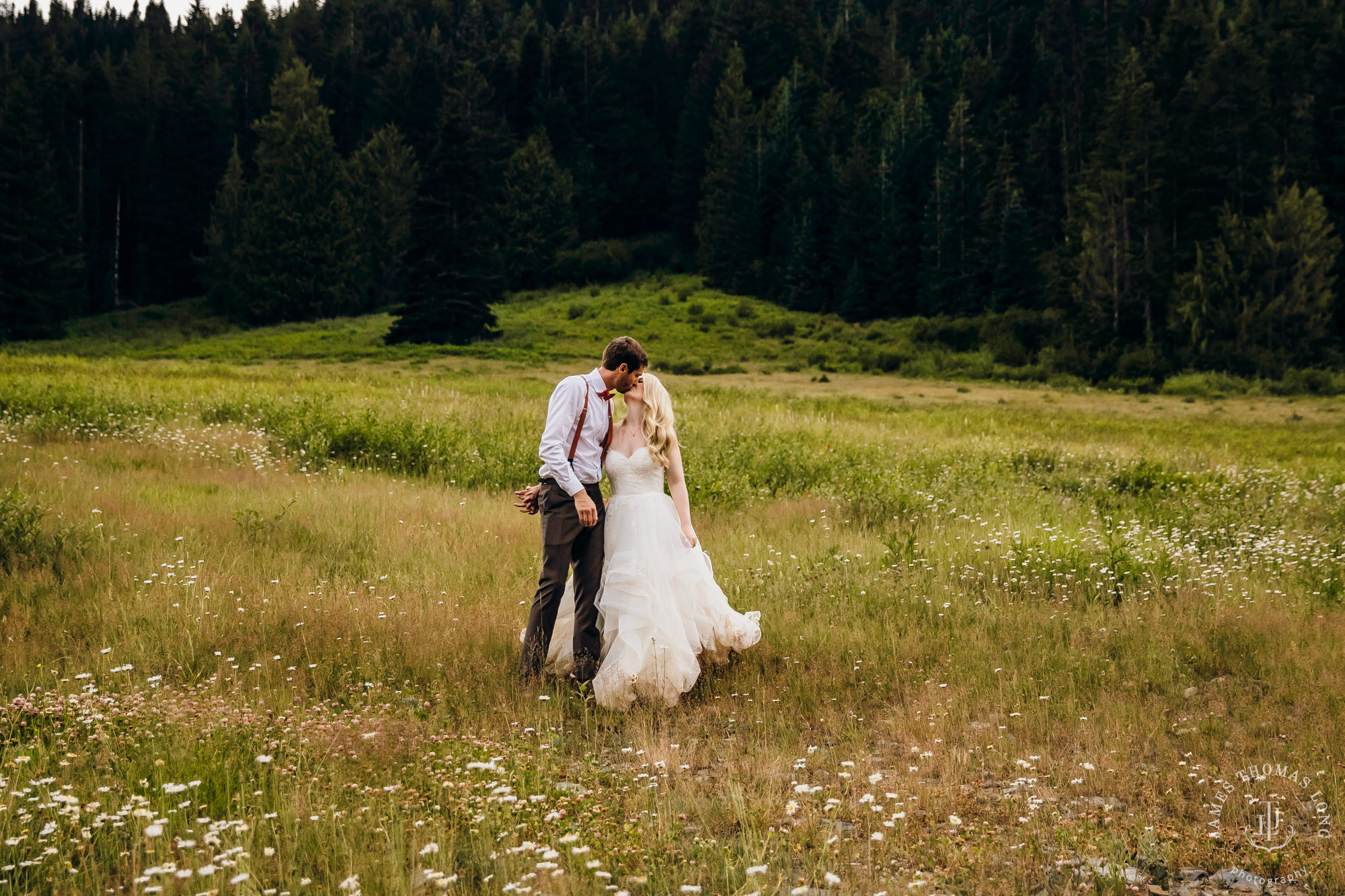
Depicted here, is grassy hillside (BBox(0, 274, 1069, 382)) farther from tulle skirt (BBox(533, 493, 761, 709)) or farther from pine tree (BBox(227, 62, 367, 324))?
tulle skirt (BBox(533, 493, 761, 709))

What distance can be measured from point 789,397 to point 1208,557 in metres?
20.5

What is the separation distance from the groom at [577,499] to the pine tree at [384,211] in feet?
222

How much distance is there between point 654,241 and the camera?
8669 cm

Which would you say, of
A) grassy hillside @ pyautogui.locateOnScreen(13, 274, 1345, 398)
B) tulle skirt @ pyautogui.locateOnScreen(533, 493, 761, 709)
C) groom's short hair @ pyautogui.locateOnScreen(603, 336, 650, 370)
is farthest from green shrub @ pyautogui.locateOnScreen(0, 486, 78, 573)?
grassy hillside @ pyautogui.locateOnScreen(13, 274, 1345, 398)

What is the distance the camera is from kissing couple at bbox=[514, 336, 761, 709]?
632 cm

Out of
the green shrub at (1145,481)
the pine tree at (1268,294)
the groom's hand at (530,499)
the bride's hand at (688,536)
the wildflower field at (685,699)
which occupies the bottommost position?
the wildflower field at (685,699)

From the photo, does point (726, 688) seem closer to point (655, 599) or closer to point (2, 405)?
point (655, 599)

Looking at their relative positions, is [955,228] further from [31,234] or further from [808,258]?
[31,234]

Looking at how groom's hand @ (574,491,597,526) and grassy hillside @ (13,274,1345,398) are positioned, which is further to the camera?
grassy hillside @ (13,274,1345,398)

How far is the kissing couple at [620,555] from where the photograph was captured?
20.7ft

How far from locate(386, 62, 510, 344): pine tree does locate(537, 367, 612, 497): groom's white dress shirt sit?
47.2 m

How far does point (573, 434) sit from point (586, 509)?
1.76 feet

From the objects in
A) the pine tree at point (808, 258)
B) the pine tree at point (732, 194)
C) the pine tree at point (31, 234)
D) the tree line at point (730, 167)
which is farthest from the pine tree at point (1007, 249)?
the pine tree at point (31, 234)

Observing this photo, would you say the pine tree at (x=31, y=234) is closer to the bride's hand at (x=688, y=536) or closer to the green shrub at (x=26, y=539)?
the green shrub at (x=26, y=539)
